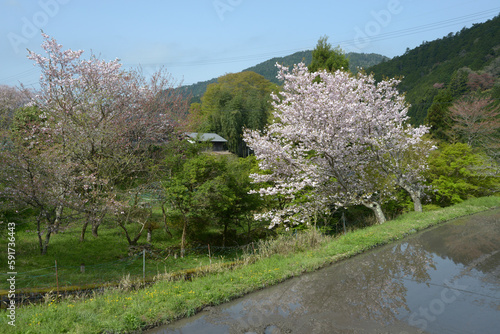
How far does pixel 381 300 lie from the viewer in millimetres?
6734

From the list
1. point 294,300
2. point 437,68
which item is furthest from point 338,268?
point 437,68

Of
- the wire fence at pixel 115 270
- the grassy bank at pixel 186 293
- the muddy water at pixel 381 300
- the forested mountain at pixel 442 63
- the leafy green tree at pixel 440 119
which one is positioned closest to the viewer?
the muddy water at pixel 381 300

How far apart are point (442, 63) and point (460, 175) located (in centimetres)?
6776

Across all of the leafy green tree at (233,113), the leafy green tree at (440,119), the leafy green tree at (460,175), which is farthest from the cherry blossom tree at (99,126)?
the leafy green tree at (440,119)

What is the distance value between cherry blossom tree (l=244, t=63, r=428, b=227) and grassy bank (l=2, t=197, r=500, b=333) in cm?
263

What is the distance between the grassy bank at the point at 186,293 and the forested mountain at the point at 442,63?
50.5 metres

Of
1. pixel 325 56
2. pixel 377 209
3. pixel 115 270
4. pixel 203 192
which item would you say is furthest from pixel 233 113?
pixel 115 270

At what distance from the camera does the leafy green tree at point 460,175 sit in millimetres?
18547

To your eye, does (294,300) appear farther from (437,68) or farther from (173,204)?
(437,68)

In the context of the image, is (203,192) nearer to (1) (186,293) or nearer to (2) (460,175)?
(1) (186,293)

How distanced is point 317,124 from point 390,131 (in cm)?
431

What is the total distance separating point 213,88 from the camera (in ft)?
193

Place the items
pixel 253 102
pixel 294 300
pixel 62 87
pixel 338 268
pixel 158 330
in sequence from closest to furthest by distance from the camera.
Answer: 1. pixel 158 330
2. pixel 294 300
3. pixel 338 268
4. pixel 62 87
5. pixel 253 102

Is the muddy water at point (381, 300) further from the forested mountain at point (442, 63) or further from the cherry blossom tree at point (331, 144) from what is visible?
the forested mountain at point (442, 63)
